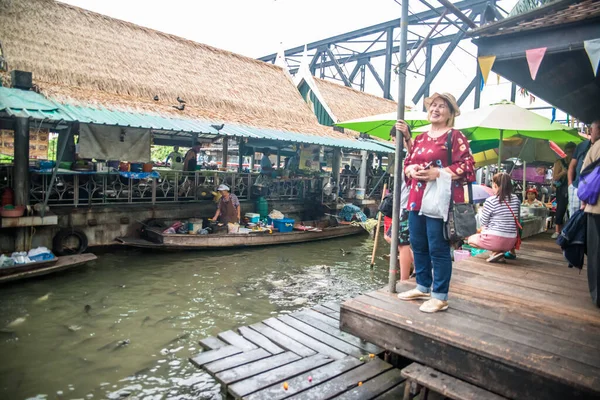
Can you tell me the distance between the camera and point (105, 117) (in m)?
8.35

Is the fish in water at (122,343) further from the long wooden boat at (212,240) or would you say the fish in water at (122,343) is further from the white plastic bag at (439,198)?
the long wooden boat at (212,240)

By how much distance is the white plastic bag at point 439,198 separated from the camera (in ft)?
9.58

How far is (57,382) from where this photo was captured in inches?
Result: 161

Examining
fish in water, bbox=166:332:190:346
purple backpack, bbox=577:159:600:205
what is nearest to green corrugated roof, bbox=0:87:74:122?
fish in water, bbox=166:332:190:346

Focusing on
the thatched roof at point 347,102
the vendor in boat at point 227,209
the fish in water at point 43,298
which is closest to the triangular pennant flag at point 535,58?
the fish in water at point 43,298

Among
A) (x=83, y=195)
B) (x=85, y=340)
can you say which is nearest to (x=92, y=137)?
(x=83, y=195)

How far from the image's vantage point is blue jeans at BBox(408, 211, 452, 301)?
9.80 ft

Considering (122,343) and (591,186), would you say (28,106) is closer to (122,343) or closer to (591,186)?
(122,343)

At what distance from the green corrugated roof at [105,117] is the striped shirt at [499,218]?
6.79 metres

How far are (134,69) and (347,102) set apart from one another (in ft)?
31.7

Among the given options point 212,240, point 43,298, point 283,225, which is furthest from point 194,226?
point 43,298

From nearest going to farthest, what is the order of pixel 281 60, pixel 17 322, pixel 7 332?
pixel 7 332, pixel 17 322, pixel 281 60

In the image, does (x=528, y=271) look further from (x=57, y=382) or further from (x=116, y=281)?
(x=116, y=281)

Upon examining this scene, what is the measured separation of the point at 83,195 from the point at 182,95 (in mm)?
4062
